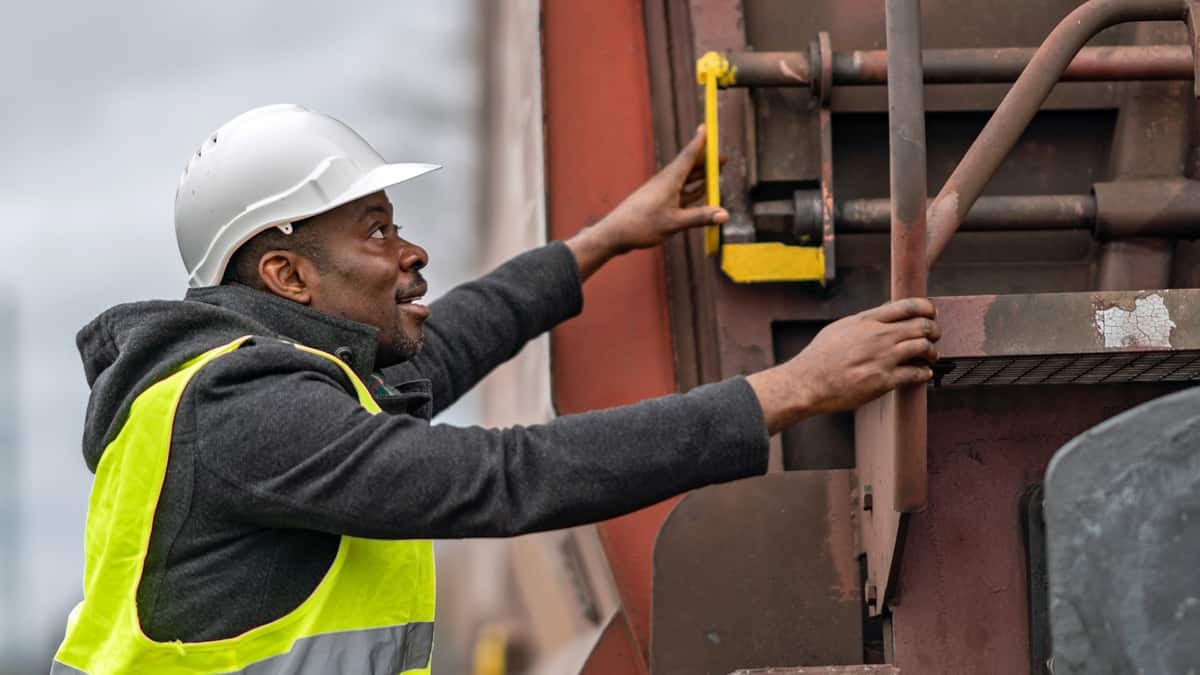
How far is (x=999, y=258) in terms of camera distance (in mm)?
2553

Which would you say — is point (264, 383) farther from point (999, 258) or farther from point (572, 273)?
point (999, 258)

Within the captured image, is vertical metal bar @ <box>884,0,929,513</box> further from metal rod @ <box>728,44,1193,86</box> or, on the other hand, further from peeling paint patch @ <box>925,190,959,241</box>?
metal rod @ <box>728,44,1193,86</box>

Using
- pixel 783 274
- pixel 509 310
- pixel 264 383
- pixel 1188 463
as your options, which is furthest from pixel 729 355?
pixel 1188 463

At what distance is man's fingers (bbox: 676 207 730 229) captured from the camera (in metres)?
2.47

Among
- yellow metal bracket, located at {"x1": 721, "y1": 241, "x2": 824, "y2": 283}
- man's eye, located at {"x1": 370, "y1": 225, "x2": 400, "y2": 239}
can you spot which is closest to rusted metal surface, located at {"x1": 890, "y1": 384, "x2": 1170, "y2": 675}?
yellow metal bracket, located at {"x1": 721, "y1": 241, "x2": 824, "y2": 283}

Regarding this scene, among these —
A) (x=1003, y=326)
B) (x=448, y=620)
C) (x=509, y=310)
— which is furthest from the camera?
(x=448, y=620)

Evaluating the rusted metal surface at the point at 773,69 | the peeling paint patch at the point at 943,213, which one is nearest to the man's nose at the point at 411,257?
the rusted metal surface at the point at 773,69

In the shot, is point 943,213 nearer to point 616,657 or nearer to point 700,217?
point 700,217

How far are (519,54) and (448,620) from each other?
115 centimetres

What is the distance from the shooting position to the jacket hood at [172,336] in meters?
1.92

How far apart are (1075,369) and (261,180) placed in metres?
1.12

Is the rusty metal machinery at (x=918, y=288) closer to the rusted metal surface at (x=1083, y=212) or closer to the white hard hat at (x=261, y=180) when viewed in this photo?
the rusted metal surface at (x=1083, y=212)

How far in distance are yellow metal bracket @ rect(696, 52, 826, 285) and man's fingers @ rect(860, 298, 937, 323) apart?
1.92 feet

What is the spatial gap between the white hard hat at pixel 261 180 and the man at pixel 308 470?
4 centimetres
